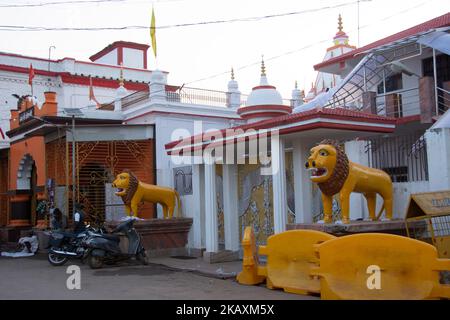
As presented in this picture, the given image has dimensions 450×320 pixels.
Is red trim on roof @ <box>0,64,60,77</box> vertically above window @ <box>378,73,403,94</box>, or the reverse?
red trim on roof @ <box>0,64,60,77</box>

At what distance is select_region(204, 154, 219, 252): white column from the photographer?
13.0 meters

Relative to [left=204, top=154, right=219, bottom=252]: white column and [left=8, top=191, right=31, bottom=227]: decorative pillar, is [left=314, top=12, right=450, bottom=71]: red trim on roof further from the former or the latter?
[left=8, top=191, right=31, bottom=227]: decorative pillar

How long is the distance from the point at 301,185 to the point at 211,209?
2.68 metres

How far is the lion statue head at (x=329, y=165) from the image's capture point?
9117mm

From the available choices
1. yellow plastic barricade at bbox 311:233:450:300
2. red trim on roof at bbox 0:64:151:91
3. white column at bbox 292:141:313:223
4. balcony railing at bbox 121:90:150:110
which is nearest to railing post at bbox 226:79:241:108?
balcony railing at bbox 121:90:150:110

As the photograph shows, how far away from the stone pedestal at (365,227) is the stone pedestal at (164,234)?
5.58 metres

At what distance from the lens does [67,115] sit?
17.7m

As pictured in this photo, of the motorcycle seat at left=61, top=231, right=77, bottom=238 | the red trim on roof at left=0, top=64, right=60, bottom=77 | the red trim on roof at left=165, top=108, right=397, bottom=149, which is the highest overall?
the red trim on roof at left=0, top=64, right=60, bottom=77

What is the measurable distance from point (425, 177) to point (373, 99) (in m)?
3.79

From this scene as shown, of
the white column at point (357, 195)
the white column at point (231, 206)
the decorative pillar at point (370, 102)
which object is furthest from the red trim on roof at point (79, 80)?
the white column at point (357, 195)

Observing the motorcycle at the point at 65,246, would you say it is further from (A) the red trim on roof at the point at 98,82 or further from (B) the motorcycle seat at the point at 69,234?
(A) the red trim on roof at the point at 98,82

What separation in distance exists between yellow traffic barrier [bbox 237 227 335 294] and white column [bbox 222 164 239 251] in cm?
392

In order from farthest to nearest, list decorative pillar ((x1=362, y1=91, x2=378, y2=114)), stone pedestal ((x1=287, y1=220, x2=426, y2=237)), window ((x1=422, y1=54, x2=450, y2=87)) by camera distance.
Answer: decorative pillar ((x1=362, y1=91, x2=378, y2=114)) → window ((x1=422, y1=54, x2=450, y2=87)) → stone pedestal ((x1=287, y1=220, x2=426, y2=237))
